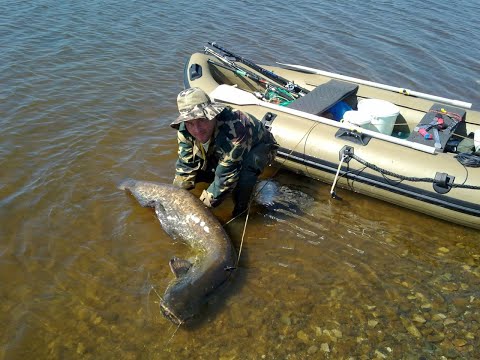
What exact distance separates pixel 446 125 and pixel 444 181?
1242 mm

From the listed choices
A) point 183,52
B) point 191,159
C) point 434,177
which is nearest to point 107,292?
point 191,159

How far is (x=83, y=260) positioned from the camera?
5.17m

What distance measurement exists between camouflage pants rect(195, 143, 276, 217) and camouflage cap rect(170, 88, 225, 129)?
959 millimetres

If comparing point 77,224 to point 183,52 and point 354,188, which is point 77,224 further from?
point 183,52

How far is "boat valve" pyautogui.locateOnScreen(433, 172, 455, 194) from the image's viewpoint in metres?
5.56

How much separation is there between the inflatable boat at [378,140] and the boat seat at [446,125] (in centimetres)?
1

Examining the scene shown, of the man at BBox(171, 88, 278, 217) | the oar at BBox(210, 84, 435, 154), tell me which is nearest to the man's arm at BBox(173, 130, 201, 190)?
the man at BBox(171, 88, 278, 217)

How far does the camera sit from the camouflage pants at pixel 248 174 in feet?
18.4

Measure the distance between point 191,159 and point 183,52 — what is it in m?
6.34

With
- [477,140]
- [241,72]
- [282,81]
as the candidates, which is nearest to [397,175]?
[477,140]

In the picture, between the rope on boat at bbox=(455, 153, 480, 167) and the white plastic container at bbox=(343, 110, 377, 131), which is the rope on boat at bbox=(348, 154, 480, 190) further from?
the white plastic container at bbox=(343, 110, 377, 131)

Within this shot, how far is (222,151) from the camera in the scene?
5.23 meters

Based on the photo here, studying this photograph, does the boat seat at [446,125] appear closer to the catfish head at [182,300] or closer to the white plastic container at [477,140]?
the white plastic container at [477,140]

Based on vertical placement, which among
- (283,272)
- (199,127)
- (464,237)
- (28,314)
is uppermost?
(199,127)
